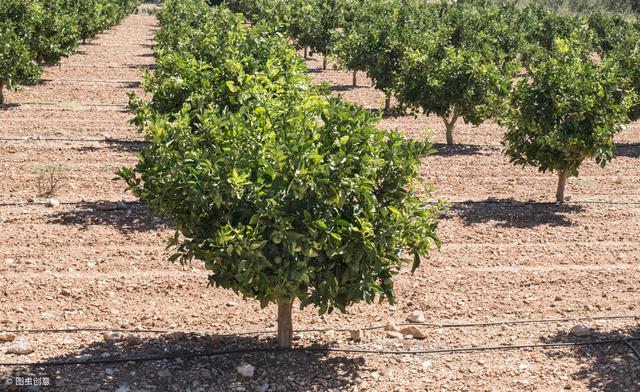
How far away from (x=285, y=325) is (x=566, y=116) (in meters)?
7.22

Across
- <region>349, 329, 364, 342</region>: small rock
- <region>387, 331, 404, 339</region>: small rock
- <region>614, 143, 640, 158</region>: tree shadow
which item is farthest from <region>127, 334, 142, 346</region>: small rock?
<region>614, 143, 640, 158</region>: tree shadow

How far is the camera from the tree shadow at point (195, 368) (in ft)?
24.3

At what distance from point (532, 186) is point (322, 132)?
873 centimetres

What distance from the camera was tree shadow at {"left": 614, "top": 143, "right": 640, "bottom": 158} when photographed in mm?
18562

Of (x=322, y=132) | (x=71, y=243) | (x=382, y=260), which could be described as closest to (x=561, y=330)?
(x=382, y=260)

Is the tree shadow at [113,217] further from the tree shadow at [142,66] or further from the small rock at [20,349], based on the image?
the tree shadow at [142,66]

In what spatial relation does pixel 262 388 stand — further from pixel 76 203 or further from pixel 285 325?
pixel 76 203

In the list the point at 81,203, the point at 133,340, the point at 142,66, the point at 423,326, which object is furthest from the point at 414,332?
the point at 142,66

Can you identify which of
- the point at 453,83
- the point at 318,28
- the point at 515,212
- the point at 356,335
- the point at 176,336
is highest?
the point at 318,28

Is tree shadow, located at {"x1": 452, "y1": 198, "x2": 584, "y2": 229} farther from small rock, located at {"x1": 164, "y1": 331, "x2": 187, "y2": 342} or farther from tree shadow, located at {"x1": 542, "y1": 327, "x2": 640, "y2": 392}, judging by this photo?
small rock, located at {"x1": 164, "y1": 331, "x2": 187, "y2": 342}

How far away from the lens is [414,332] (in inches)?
342

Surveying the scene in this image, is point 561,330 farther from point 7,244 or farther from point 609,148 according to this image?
point 7,244

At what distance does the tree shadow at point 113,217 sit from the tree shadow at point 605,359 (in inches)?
237

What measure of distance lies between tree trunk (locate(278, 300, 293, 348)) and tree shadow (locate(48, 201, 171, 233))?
4.57m
